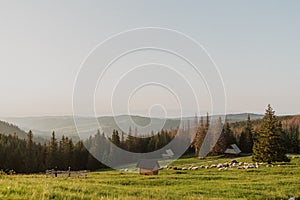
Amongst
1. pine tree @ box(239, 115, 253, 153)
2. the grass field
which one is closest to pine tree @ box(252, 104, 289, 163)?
the grass field

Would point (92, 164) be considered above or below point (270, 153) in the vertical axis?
below

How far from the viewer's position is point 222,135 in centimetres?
8975

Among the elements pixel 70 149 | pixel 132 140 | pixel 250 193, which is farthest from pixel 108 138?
pixel 250 193

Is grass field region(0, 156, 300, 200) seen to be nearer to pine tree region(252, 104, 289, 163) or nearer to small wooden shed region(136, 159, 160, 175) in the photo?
pine tree region(252, 104, 289, 163)

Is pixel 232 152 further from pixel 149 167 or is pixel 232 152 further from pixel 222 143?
pixel 149 167

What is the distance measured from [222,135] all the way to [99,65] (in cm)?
6276

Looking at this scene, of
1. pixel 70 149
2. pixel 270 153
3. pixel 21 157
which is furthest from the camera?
pixel 70 149

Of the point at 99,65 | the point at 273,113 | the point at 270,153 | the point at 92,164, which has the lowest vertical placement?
the point at 92,164

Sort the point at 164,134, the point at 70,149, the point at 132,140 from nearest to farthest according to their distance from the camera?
the point at 70,149, the point at 132,140, the point at 164,134

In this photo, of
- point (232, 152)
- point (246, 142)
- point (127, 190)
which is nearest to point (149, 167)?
point (127, 190)

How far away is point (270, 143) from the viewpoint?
5419cm

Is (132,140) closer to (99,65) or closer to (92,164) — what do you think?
(92,164)

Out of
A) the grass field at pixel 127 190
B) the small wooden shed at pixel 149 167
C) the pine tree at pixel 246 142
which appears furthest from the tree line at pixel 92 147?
the grass field at pixel 127 190

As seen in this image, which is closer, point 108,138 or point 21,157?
point 21,157
